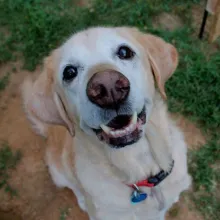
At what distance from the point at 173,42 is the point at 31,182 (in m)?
1.86

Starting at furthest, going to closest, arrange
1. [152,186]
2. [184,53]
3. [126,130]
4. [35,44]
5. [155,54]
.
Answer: [35,44], [184,53], [152,186], [155,54], [126,130]

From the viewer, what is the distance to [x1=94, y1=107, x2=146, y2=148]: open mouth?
6.98ft

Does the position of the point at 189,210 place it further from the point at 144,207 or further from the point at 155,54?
the point at 155,54

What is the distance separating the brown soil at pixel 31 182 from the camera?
11.4 feet

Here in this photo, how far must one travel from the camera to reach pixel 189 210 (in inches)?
130

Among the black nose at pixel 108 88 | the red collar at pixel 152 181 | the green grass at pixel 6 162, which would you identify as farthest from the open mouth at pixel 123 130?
the green grass at pixel 6 162

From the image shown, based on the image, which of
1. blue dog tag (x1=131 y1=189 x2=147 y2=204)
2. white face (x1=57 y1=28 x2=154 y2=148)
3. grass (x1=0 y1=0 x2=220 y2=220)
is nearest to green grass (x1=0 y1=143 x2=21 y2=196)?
grass (x1=0 y1=0 x2=220 y2=220)

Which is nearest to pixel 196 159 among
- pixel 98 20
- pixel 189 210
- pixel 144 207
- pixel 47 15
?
pixel 189 210

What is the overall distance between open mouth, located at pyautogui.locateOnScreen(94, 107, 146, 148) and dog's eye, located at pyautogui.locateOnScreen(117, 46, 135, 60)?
11.7 inches

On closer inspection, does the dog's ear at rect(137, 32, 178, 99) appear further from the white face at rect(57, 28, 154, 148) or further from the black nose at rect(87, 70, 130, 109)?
the black nose at rect(87, 70, 130, 109)

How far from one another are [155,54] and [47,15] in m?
2.27

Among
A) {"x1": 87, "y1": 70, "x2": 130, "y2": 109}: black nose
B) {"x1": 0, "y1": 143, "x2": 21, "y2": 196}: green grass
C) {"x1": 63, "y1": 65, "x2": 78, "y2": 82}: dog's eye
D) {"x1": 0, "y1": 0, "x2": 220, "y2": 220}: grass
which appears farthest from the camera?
{"x1": 0, "y1": 143, "x2": 21, "y2": 196}: green grass

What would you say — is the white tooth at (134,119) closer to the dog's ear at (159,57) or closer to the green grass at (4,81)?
the dog's ear at (159,57)

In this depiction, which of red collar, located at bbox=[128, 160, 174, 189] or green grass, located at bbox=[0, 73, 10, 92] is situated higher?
red collar, located at bbox=[128, 160, 174, 189]
